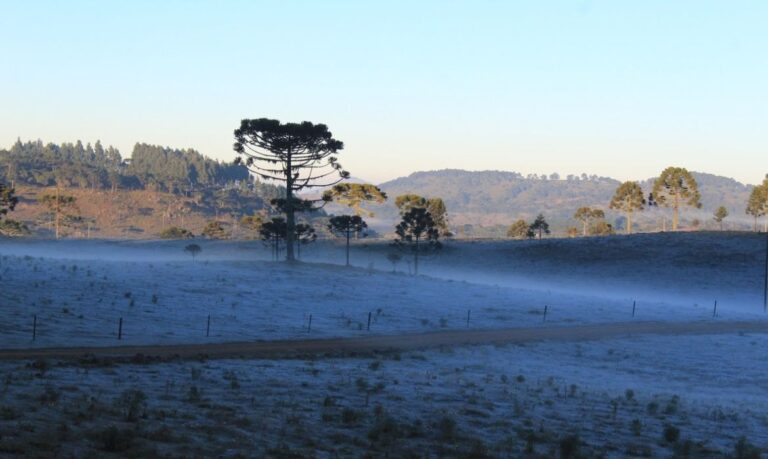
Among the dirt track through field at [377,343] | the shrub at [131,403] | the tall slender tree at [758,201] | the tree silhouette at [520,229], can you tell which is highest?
the tall slender tree at [758,201]

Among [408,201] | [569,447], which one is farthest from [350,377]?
[408,201]

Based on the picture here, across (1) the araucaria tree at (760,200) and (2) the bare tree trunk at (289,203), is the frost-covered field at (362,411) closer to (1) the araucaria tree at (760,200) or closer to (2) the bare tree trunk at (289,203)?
(2) the bare tree trunk at (289,203)

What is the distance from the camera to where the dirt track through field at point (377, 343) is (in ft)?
88.1

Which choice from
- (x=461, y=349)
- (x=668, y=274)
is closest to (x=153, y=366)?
(x=461, y=349)

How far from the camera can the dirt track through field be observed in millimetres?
26844

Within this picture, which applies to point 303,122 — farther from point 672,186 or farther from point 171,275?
point 672,186

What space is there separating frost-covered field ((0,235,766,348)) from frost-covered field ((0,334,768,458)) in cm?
876

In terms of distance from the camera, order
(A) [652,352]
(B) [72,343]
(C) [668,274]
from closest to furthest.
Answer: (B) [72,343], (A) [652,352], (C) [668,274]

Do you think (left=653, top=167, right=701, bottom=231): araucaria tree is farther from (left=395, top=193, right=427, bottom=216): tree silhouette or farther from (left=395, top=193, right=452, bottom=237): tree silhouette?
(left=395, top=193, right=427, bottom=216): tree silhouette

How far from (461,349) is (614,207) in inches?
4271

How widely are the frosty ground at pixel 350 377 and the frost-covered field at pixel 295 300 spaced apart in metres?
0.24

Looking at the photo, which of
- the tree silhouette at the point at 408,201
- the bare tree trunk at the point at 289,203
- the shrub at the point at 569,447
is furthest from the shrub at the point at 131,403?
the tree silhouette at the point at 408,201

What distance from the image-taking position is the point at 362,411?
18.8 metres

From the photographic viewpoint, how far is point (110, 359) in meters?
24.7
